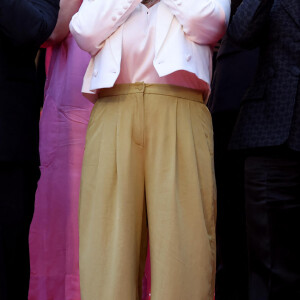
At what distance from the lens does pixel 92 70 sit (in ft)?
7.32

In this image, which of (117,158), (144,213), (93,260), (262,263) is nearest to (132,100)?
(117,158)

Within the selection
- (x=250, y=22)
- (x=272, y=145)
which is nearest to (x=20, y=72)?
(x=250, y=22)

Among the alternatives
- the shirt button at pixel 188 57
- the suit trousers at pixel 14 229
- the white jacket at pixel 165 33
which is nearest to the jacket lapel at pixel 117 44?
the white jacket at pixel 165 33

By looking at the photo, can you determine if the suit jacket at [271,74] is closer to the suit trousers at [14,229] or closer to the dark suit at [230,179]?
the dark suit at [230,179]

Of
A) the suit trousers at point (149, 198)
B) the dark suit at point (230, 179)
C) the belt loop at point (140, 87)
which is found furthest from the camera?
the dark suit at point (230, 179)

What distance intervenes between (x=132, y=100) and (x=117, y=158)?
213 millimetres

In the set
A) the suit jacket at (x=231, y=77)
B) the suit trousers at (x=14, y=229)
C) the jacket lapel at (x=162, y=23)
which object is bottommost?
the suit trousers at (x=14, y=229)

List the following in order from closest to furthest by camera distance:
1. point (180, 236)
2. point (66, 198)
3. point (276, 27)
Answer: point (180, 236), point (276, 27), point (66, 198)

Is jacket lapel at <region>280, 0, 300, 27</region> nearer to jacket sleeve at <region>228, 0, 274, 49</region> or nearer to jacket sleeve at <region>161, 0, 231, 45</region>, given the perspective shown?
jacket sleeve at <region>228, 0, 274, 49</region>

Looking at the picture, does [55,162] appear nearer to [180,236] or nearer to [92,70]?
[92,70]

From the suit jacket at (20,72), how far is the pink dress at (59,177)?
1.28 ft

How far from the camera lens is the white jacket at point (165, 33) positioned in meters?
2.03

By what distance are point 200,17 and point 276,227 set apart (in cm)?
77

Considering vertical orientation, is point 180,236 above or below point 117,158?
below
